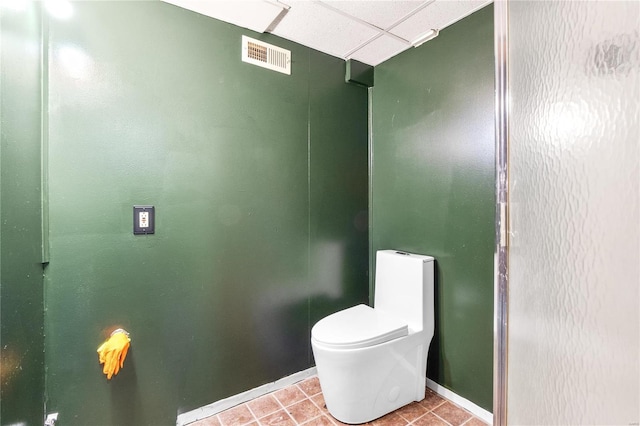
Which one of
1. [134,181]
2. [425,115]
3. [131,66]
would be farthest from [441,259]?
[131,66]

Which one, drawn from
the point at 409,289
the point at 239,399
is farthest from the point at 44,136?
the point at 409,289

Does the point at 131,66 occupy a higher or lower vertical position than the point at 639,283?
higher

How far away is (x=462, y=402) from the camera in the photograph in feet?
5.21

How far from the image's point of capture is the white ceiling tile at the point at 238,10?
4.59 feet

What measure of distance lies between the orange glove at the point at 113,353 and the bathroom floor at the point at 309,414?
552 mm

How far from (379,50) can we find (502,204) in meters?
1.58

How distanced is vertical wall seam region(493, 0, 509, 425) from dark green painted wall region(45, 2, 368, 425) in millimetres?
1247

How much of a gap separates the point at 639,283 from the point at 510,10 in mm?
640

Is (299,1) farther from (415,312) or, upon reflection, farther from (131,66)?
(415,312)

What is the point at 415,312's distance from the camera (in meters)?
1.59

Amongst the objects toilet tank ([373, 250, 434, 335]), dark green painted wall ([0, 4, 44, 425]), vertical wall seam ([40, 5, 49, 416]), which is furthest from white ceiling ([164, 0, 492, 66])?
toilet tank ([373, 250, 434, 335])

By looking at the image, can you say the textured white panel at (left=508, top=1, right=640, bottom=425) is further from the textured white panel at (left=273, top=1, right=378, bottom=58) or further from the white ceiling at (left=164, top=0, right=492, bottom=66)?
the textured white panel at (left=273, top=1, right=378, bottom=58)

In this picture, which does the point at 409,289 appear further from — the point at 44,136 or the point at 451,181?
the point at 44,136

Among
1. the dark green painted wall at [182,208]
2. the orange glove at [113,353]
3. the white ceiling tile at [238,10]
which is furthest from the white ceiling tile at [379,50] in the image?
the orange glove at [113,353]
